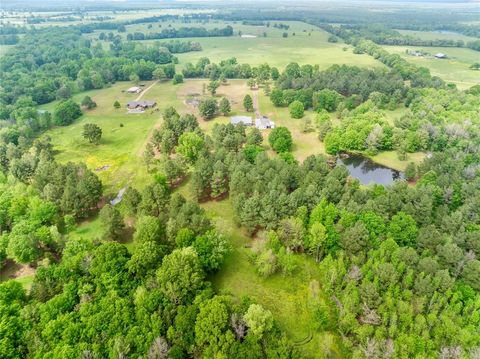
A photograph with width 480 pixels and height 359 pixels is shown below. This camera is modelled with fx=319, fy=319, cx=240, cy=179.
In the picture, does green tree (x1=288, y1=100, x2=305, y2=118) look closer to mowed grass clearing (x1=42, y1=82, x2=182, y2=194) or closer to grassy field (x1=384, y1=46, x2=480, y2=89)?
mowed grass clearing (x1=42, y1=82, x2=182, y2=194)

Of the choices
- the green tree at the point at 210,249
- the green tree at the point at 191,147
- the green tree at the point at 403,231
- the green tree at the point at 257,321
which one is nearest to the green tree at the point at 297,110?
the green tree at the point at 191,147

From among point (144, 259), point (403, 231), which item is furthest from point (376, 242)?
point (144, 259)

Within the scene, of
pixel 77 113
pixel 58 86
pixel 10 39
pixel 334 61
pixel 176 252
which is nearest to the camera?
pixel 176 252

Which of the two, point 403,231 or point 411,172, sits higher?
point 403,231

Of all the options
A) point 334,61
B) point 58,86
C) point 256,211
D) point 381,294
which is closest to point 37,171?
point 256,211

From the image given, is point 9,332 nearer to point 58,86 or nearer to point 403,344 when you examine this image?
point 403,344

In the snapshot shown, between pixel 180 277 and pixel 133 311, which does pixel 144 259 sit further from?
pixel 133 311

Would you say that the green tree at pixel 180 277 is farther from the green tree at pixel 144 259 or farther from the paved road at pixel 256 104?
the paved road at pixel 256 104
